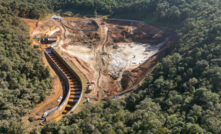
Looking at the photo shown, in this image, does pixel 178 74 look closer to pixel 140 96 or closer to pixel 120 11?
pixel 140 96

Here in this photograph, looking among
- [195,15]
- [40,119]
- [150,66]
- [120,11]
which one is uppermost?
[120,11]

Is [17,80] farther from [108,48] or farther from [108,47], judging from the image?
[108,47]

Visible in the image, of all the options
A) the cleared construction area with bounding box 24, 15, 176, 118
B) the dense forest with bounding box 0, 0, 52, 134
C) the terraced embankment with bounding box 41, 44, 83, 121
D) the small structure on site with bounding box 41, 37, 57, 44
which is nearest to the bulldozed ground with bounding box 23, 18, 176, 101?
the cleared construction area with bounding box 24, 15, 176, 118

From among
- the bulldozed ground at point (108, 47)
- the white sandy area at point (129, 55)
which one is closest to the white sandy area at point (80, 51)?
the bulldozed ground at point (108, 47)

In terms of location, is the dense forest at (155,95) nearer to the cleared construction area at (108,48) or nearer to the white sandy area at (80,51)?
the cleared construction area at (108,48)

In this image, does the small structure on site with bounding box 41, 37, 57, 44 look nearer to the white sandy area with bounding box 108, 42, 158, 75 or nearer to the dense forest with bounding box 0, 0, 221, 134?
the dense forest with bounding box 0, 0, 221, 134

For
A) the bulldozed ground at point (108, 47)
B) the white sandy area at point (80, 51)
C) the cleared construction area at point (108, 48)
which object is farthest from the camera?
the white sandy area at point (80, 51)

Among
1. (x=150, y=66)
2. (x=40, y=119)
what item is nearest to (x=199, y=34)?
(x=150, y=66)
